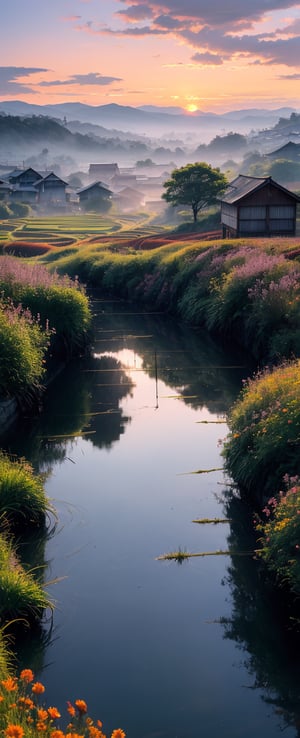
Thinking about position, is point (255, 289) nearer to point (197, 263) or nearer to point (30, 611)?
point (197, 263)

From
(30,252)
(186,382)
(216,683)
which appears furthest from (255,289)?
(30,252)

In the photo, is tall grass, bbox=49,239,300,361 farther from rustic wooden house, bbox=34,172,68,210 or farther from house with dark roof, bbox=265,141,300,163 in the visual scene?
house with dark roof, bbox=265,141,300,163

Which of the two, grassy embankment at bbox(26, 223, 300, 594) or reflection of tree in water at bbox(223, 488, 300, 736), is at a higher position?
grassy embankment at bbox(26, 223, 300, 594)

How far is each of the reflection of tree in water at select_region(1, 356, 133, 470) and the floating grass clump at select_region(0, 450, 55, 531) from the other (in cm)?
348

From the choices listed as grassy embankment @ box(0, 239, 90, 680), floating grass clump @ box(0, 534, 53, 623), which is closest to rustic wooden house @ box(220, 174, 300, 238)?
grassy embankment @ box(0, 239, 90, 680)

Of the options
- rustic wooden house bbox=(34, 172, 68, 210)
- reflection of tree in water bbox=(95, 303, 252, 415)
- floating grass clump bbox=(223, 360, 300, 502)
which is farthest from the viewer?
rustic wooden house bbox=(34, 172, 68, 210)

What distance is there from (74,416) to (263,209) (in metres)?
31.7

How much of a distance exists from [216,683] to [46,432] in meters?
11.7

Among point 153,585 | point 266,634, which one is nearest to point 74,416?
point 153,585

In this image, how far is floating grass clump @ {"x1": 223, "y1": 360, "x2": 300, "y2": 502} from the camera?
14.1 metres

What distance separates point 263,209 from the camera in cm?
5016

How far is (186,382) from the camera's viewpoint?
1025 inches

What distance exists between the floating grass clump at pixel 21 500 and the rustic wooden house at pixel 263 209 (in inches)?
1486

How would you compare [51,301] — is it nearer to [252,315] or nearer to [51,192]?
[252,315]
